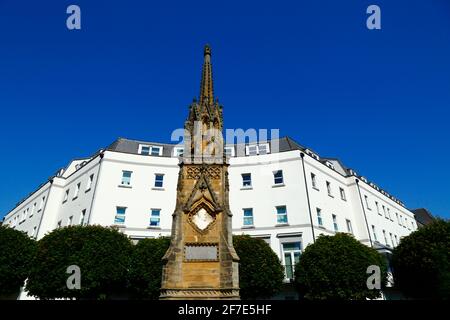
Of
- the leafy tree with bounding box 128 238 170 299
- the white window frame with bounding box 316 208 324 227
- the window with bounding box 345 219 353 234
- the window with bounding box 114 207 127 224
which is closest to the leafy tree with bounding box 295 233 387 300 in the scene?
the white window frame with bounding box 316 208 324 227

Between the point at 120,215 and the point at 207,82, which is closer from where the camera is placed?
the point at 207,82

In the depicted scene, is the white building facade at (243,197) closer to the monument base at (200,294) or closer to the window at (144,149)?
the window at (144,149)

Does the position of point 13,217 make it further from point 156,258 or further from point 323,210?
point 323,210

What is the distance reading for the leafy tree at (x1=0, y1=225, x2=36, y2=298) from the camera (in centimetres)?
2591

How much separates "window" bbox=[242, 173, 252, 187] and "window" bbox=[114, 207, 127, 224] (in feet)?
43.2

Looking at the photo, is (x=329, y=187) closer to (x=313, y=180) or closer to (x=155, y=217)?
(x=313, y=180)

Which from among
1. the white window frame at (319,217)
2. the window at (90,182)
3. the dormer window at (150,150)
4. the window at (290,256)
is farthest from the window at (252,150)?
the window at (90,182)

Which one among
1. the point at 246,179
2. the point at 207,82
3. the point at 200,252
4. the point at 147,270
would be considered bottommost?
the point at 200,252

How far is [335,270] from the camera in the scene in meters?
24.1

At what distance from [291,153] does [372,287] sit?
49.6ft

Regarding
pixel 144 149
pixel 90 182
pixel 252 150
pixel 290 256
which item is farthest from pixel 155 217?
pixel 290 256

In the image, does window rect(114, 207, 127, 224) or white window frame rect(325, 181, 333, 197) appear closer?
window rect(114, 207, 127, 224)

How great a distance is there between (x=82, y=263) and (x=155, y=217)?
10385mm

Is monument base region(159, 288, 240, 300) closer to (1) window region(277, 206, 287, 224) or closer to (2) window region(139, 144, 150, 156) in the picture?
(1) window region(277, 206, 287, 224)
